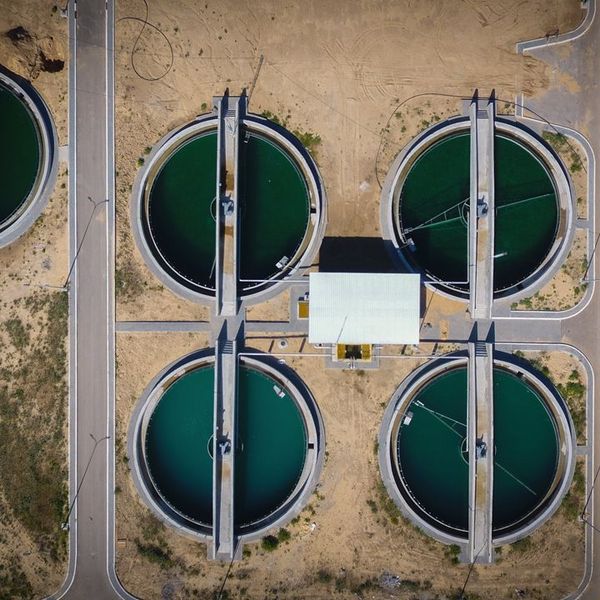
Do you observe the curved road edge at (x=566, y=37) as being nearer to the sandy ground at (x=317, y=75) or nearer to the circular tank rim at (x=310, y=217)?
the sandy ground at (x=317, y=75)

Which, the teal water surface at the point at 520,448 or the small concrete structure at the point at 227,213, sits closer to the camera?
the small concrete structure at the point at 227,213

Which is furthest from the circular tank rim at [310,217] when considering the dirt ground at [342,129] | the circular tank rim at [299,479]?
the circular tank rim at [299,479]

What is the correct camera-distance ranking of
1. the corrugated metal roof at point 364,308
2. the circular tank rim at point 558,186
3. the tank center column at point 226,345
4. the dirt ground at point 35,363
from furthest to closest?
the circular tank rim at point 558,186, the dirt ground at point 35,363, the tank center column at point 226,345, the corrugated metal roof at point 364,308


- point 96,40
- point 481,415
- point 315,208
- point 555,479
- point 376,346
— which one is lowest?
point 555,479

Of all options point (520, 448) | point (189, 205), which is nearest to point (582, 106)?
point (520, 448)

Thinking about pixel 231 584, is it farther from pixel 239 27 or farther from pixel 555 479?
pixel 239 27

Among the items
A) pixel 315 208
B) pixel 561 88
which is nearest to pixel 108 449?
pixel 315 208
